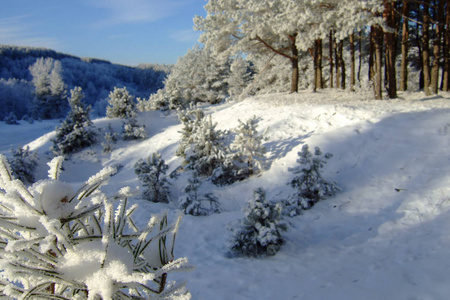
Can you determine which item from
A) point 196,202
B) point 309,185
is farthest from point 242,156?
point 309,185

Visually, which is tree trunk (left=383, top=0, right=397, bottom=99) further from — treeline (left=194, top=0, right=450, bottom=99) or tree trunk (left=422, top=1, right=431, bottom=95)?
tree trunk (left=422, top=1, right=431, bottom=95)

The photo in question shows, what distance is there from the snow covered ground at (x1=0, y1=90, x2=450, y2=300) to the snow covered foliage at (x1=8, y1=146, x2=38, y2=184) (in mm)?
9217

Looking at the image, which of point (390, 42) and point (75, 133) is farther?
point (75, 133)

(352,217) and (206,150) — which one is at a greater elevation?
(206,150)

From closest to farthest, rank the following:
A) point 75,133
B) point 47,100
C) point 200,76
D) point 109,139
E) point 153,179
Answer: point 153,179 < point 75,133 < point 109,139 < point 200,76 < point 47,100

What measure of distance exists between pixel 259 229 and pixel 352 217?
2.13 m

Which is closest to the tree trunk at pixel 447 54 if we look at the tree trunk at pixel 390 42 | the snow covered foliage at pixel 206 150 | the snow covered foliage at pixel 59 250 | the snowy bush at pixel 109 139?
the tree trunk at pixel 390 42

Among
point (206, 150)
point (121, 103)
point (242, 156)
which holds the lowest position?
point (242, 156)

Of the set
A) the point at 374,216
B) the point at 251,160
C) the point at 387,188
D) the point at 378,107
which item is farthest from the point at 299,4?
the point at 374,216

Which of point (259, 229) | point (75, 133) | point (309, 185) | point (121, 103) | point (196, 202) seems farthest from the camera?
point (121, 103)

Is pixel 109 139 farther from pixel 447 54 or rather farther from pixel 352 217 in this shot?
pixel 447 54

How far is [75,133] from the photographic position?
16984 millimetres

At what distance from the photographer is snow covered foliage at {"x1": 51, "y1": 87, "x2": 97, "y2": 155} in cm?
1697

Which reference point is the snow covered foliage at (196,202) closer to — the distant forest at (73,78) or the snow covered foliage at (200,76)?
the snow covered foliage at (200,76)
